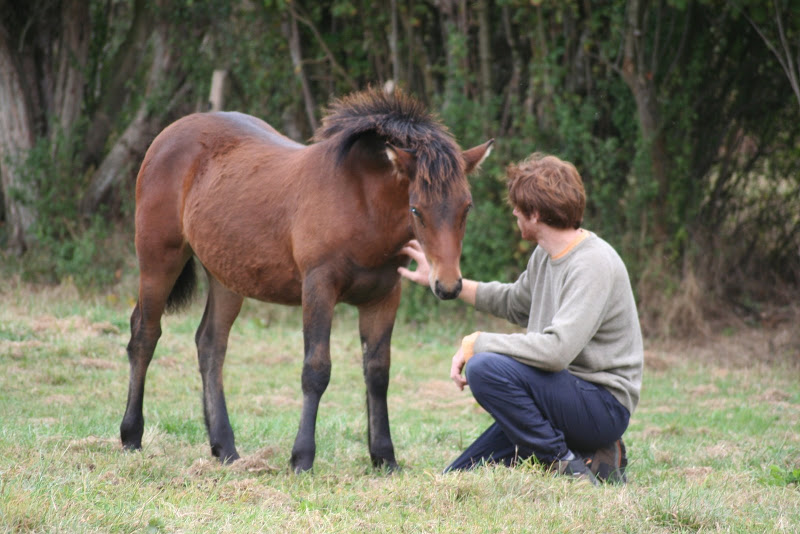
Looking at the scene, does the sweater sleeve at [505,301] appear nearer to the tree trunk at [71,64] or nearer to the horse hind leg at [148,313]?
the horse hind leg at [148,313]

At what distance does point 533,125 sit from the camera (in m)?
9.49

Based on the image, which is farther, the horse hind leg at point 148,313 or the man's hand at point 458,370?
the horse hind leg at point 148,313

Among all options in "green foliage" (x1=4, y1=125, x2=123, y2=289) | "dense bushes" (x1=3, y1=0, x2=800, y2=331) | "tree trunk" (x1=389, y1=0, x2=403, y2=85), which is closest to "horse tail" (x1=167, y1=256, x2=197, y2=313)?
"dense bushes" (x1=3, y1=0, x2=800, y2=331)

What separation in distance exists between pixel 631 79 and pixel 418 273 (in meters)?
5.28

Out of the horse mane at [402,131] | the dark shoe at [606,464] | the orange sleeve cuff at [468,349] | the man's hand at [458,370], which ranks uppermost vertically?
the horse mane at [402,131]

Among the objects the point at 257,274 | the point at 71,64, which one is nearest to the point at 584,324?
the point at 257,274

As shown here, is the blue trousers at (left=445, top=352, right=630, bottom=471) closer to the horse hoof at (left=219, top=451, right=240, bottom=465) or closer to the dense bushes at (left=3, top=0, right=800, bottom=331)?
the horse hoof at (left=219, top=451, right=240, bottom=465)

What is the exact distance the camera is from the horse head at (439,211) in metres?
4.12

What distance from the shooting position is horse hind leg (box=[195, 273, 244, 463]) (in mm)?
5047

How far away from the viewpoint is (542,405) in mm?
4137

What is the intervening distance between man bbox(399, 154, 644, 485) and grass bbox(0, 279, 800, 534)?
277mm

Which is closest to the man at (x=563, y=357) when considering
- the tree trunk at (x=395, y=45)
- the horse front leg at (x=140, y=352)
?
the horse front leg at (x=140, y=352)

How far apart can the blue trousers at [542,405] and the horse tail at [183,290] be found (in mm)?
2366

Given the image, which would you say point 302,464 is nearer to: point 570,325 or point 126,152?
point 570,325
